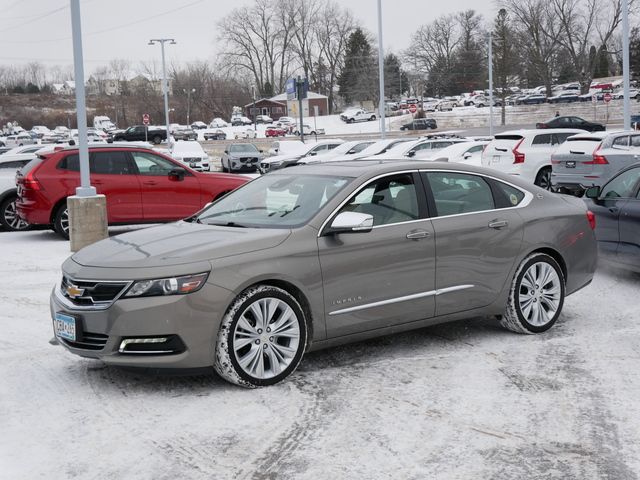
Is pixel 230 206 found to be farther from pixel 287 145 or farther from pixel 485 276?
pixel 287 145

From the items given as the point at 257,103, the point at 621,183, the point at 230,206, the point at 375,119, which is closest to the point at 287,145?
the point at 621,183

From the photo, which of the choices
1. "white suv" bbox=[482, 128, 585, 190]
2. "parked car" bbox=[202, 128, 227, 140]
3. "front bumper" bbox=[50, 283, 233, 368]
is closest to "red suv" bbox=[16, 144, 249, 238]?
"front bumper" bbox=[50, 283, 233, 368]

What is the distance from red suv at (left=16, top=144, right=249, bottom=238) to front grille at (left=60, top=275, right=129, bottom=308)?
840 cm

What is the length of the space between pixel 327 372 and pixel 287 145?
35.6m

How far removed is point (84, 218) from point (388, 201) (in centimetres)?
699

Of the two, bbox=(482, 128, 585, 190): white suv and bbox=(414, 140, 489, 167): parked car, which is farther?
bbox=(414, 140, 489, 167): parked car

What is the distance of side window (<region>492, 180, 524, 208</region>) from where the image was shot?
6938 millimetres

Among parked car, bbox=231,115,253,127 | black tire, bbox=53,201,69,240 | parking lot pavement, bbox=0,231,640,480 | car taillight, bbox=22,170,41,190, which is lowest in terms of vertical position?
parking lot pavement, bbox=0,231,640,480

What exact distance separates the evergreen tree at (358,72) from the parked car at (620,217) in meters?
109

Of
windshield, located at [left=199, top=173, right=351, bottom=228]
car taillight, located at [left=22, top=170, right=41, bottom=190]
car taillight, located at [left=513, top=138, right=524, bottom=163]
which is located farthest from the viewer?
car taillight, located at [left=513, top=138, right=524, bottom=163]

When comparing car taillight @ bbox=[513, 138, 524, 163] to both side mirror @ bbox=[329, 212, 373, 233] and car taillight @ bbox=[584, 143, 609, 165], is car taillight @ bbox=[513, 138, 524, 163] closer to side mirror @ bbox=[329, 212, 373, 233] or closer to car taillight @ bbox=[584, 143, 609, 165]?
car taillight @ bbox=[584, 143, 609, 165]

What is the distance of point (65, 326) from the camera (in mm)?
5508

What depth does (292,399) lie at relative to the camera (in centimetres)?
531

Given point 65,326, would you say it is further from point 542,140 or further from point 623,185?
point 542,140
